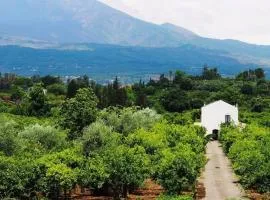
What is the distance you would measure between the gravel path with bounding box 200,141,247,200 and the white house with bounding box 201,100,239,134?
24481 millimetres

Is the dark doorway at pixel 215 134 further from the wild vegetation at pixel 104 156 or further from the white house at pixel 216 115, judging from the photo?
the wild vegetation at pixel 104 156

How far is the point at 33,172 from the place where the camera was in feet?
146

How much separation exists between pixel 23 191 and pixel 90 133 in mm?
15274

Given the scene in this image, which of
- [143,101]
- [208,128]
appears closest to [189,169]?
[208,128]

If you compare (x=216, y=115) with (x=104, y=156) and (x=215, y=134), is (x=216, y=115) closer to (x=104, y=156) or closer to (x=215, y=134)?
(x=215, y=134)

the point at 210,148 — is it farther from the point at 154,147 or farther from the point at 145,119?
the point at 154,147

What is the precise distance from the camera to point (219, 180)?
2478 inches

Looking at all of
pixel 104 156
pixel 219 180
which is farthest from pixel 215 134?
pixel 104 156

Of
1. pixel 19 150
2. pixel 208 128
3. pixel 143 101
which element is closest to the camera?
pixel 19 150

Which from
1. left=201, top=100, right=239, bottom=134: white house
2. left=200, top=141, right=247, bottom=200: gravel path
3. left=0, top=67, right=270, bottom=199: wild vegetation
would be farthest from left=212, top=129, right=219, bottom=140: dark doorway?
left=200, top=141, right=247, bottom=200: gravel path

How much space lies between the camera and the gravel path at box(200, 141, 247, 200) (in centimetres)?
5269

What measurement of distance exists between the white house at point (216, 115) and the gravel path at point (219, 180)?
964 inches

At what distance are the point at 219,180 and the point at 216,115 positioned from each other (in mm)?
53343

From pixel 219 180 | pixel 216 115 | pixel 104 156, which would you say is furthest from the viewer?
pixel 216 115
